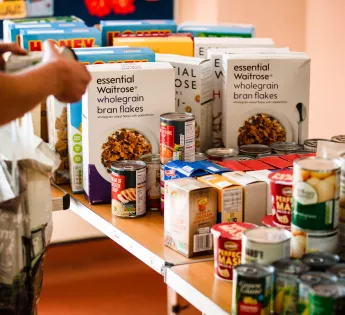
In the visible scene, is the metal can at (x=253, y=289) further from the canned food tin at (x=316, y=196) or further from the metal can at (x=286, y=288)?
the canned food tin at (x=316, y=196)

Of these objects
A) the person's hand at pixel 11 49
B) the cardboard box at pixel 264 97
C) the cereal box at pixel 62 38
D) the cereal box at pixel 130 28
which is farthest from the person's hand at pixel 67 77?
the cereal box at pixel 130 28

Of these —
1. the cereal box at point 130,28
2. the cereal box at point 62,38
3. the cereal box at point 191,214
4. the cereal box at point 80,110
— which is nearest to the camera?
the cereal box at point 191,214

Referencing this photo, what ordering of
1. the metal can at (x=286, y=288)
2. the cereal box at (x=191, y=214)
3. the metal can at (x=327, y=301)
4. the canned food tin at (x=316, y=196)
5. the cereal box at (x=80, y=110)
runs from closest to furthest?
Result: the metal can at (x=327, y=301)
the metal can at (x=286, y=288)
the canned food tin at (x=316, y=196)
the cereal box at (x=191, y=214)
the cereal box at (x=80, y=110)

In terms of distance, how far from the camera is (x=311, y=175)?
5.47ft

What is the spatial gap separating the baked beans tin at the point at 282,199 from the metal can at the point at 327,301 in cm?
41

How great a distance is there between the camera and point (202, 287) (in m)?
1.87

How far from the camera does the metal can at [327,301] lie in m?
1.45

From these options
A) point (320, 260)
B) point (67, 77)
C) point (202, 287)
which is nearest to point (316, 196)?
point (320, 260)

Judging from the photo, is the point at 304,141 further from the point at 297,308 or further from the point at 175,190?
the point at 297,308

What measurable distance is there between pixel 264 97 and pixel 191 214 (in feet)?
2.45

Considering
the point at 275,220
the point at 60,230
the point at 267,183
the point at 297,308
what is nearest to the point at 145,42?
the point at 267,183

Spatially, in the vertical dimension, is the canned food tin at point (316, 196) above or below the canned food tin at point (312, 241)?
above

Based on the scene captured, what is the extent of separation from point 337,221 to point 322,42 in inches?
109

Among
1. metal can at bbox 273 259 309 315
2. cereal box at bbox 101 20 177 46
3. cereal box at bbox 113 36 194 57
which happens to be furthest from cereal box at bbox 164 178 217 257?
cereal box at bbox 101 20 177 46
